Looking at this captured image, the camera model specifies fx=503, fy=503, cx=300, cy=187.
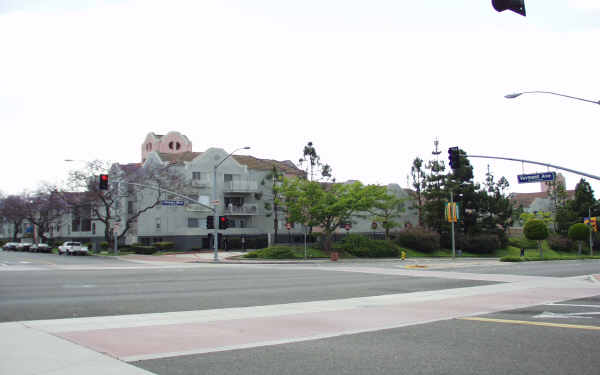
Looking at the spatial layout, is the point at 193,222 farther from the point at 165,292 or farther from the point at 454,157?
the point at 165,292

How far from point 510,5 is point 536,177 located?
65.2ft

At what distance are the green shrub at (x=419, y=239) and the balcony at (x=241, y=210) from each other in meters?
18.1

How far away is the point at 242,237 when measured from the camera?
204 ft

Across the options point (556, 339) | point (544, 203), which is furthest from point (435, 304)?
point (544, 203)

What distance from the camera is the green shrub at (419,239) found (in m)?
59.4

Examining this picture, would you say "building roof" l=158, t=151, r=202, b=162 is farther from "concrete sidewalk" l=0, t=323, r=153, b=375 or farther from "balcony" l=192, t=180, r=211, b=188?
"concrete sidewalk" l=0, t=323, r=153, b=375

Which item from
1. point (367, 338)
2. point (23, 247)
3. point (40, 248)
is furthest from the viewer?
point (23, 247)

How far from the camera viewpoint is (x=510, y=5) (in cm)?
744

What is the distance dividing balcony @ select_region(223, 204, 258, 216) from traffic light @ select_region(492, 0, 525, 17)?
179 ft

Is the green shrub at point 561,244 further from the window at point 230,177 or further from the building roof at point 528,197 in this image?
the window at point 230,177

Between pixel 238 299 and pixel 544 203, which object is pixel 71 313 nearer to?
pixel 238 299

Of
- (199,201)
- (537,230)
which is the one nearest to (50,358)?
(537,230)

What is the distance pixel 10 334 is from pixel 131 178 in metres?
48.4

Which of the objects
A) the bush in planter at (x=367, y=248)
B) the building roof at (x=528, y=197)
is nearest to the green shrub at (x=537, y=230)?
the bush in planter at (x=367, y=248)
